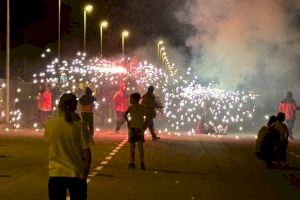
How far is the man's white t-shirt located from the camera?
862 centimetres

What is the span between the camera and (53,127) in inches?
347

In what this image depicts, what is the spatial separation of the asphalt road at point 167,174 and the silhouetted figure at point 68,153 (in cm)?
414

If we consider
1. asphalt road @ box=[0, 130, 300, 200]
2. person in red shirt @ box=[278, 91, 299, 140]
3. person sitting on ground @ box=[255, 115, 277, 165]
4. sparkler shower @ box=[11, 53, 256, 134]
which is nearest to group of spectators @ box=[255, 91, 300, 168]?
person sitting on ground @ box=[255, 115, 277, 165]

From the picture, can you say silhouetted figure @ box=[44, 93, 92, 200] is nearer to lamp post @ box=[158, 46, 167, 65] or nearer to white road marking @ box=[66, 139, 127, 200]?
white road marking @ box=[66, 139, 127, 200]

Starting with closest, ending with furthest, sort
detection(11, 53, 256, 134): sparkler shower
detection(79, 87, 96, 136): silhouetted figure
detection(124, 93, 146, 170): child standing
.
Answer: detection(124, 93, 146, 170): child standing → detection(79, 87, 96, 136): silhouetted figure → detection(11, 53, 256, 134): sparkler shower

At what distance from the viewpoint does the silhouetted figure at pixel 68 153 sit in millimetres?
8617

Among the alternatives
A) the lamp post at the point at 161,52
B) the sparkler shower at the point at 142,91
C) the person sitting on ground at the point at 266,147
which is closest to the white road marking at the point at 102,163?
the person sitting on ground at the point at 266,147

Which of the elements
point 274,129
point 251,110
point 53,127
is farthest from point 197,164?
point 251,110

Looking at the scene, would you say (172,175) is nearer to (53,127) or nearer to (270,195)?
(270,195)

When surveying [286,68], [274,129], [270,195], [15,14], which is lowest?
[270,195]

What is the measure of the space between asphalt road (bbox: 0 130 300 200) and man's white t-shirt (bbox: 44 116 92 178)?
4.12 meters

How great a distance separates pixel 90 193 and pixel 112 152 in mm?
8696

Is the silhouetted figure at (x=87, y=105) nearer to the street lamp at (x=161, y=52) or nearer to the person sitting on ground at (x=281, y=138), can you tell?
the person sitting on ground at (x=281, y=138)

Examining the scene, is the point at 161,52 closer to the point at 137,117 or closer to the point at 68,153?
the point at 137,117
